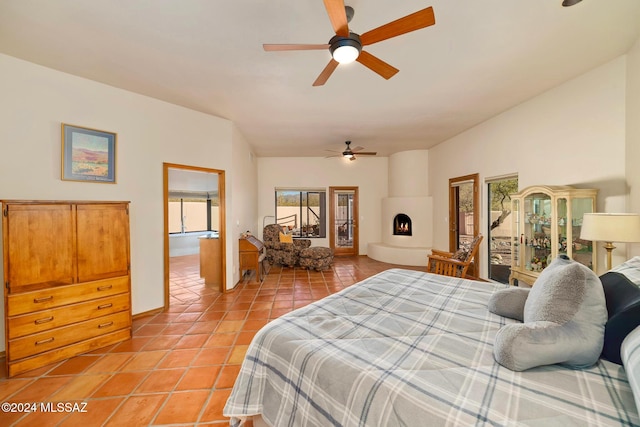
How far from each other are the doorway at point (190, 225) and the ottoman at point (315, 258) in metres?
1.80

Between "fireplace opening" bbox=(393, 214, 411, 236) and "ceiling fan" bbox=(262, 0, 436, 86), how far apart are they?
486 centimetres

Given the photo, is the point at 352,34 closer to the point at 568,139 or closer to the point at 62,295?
the point at 568,139

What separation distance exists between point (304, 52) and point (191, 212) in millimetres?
7915

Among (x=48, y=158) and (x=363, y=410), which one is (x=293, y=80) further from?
(x=363, y=410)

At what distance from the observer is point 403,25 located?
1.49 metres

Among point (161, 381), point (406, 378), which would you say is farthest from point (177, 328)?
point (406, 378)

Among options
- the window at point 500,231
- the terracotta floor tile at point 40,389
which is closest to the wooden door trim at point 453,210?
the window at point 500,231

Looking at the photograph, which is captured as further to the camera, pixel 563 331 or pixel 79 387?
pixel 79 387

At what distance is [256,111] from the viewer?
3.58m

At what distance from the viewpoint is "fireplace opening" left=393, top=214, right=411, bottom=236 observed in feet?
20.5

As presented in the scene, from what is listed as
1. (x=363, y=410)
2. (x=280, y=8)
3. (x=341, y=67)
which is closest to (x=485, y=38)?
(x=341, y=67)

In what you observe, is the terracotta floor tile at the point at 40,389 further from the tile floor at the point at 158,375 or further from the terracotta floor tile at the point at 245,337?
the terracotta floor tile at the point at 245,337

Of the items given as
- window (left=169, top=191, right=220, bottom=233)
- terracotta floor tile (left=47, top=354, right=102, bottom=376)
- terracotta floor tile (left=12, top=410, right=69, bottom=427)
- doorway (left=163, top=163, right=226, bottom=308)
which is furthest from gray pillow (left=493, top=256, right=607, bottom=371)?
window (left=169, top=191, right=220, bottom=233)

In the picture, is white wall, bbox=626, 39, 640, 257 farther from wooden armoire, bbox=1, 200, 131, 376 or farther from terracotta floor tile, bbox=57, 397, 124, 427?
wooden armoire, bbox=1, 200, 131, 376
